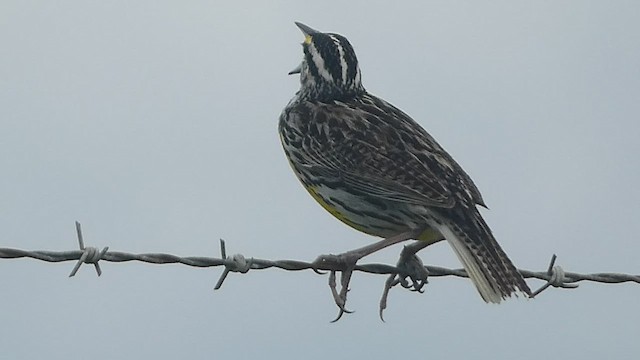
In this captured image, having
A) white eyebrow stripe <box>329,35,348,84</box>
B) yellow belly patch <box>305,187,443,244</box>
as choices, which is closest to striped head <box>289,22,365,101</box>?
white eyebrow stripe <box>329,35,348,84</box>

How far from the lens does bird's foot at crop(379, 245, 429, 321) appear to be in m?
6.52

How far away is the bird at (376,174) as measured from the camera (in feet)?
21.6

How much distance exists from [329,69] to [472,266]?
6.38 ft

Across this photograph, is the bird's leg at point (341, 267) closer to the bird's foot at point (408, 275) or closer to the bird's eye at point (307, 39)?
the bird's foot at point (408, 275)

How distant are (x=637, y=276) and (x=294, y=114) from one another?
224 centimetres

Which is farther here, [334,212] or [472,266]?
[334,212]

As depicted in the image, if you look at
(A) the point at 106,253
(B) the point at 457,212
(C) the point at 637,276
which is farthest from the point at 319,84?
(A) the point at 106,253

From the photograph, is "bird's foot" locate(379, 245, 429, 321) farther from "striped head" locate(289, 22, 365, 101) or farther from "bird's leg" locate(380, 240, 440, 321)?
"striped head" locate(289, 22, 365, 101)

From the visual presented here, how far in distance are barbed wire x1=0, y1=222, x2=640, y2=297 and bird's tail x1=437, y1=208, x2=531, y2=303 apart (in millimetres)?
76

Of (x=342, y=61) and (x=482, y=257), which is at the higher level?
(x=342, y=61)

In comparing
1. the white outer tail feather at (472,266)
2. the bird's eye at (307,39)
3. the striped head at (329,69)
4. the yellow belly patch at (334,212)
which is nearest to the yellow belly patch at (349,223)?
the yellow belly patch at (334,212)

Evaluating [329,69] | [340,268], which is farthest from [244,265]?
[329,69]

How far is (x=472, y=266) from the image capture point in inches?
257

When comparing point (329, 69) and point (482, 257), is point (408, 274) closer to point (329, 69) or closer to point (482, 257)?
point (482, 257)
